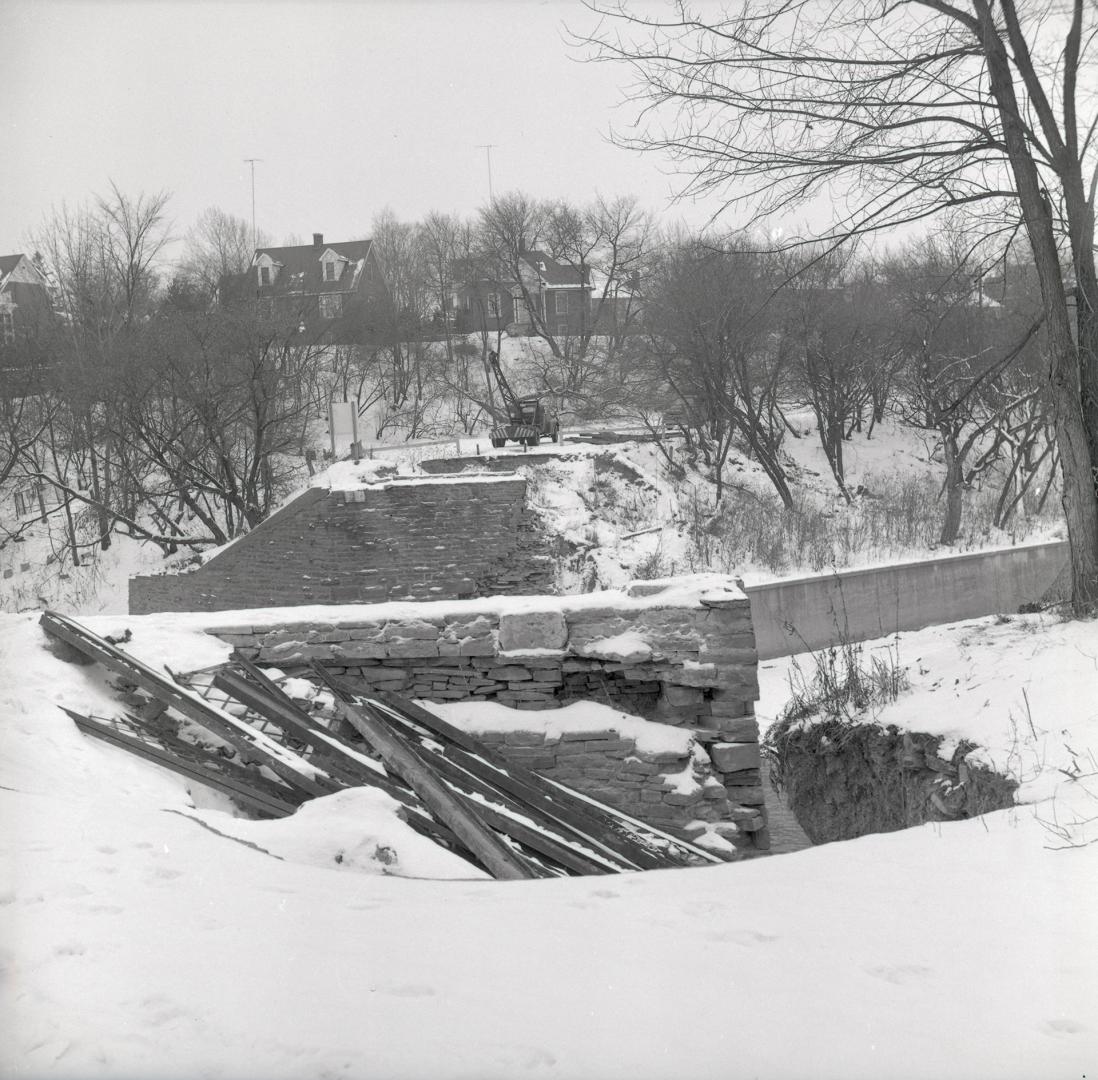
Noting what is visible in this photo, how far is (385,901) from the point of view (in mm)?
3357

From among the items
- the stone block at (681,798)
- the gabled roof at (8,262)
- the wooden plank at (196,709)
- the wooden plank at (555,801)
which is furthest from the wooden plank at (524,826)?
the gabled roof at (8,262)

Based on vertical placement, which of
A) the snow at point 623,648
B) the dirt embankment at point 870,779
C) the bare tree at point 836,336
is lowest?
the dirt embankment at point 870,779

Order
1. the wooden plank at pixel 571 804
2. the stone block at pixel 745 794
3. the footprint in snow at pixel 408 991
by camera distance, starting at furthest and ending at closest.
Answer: the stone block at pixel 745 794 < the wooden plank at pixel 571 804 < the footprint in snow at pixel 408 991

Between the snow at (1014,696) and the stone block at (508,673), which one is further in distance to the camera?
the stone block at (508,673)

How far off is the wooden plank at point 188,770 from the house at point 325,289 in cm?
1973

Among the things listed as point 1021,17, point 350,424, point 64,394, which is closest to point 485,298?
point 350,424

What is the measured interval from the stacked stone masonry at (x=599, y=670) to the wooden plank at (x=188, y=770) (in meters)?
1.70

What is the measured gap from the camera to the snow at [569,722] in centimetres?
685

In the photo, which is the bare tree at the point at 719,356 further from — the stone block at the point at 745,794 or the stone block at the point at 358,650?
the stone block at the point at 358,650

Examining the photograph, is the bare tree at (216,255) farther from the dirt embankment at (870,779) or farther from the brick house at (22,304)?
the dirt embankment at (870,779)

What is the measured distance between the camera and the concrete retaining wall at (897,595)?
12.5m

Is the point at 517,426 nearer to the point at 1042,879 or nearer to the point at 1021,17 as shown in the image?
the point at 1021,17

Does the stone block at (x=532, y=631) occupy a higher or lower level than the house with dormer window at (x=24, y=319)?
lower

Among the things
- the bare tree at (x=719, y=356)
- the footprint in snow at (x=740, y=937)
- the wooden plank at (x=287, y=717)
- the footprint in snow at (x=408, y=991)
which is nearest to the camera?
the footprint in snow at (x=408, y=991)
